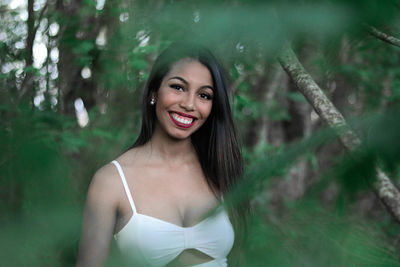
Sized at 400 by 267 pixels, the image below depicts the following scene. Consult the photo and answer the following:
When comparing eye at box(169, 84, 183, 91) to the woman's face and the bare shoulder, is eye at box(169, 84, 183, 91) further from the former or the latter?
the bare shoulder

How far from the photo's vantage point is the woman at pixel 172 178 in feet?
6.00

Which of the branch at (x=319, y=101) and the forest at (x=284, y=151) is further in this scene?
the branch at (x=319, y=101)

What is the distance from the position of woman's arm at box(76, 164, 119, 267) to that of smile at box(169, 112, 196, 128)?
13.4 inches

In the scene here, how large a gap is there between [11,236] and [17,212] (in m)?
0.05

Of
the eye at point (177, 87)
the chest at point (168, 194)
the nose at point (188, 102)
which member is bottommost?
the chest at point (168, 194)

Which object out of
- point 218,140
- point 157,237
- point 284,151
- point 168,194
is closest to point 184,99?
point 218,140

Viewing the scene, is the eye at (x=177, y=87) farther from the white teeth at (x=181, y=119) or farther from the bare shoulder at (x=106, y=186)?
the bare shoulder at (x=106, y=186)

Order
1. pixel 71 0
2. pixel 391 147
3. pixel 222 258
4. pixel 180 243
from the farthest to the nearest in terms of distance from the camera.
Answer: pixel 71 0 → pixel 222 258 → pixel 180 243 → pixel 391 147

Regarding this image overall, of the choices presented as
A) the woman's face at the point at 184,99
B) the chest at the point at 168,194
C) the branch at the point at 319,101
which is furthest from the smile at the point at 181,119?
the branch at the point at 319,101

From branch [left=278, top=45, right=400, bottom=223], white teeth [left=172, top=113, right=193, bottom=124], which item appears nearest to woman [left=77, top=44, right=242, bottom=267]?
white teeth [left=172, top=113, right=193, bottom=124]

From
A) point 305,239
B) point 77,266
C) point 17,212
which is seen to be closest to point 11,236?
point 17,212

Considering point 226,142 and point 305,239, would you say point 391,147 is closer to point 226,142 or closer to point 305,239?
point 305,239

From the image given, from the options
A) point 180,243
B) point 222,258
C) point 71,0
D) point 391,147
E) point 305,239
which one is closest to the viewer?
point 391,147

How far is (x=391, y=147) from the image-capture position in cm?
34
